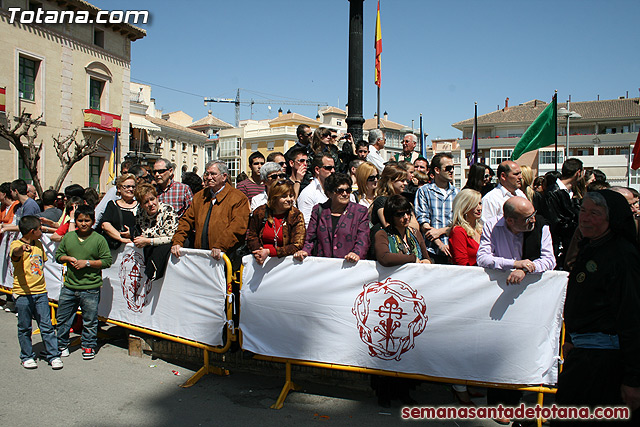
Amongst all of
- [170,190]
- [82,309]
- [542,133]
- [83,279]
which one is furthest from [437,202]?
[542,133]

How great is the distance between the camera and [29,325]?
18.5 feet

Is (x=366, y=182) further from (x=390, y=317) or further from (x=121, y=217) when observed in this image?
(x=121, y=217)

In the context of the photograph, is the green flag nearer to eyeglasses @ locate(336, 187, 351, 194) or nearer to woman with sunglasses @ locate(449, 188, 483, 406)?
woman with sunglasses @ locate(449, 188, 483, 406)

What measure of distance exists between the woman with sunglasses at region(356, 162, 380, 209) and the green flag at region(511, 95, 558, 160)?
4.48 meters

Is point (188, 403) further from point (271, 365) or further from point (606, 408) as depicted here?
point (606, 408)

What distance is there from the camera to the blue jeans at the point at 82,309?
19.1 feet

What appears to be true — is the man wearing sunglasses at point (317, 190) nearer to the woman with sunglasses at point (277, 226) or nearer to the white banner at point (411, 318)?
the woman with sunglasses at point (277, 226)

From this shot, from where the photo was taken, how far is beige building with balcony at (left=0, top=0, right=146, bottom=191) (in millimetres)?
24750

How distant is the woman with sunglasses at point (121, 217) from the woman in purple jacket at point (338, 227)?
261cm

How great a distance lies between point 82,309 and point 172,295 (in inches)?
49.4

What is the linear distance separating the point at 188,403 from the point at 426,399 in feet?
7.36

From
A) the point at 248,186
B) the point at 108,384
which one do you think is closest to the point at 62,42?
the point at 248,186

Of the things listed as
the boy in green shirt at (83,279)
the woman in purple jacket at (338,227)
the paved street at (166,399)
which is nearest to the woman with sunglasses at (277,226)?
the woman in purple jacket at (338,227)

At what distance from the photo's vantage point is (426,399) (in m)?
4.69
